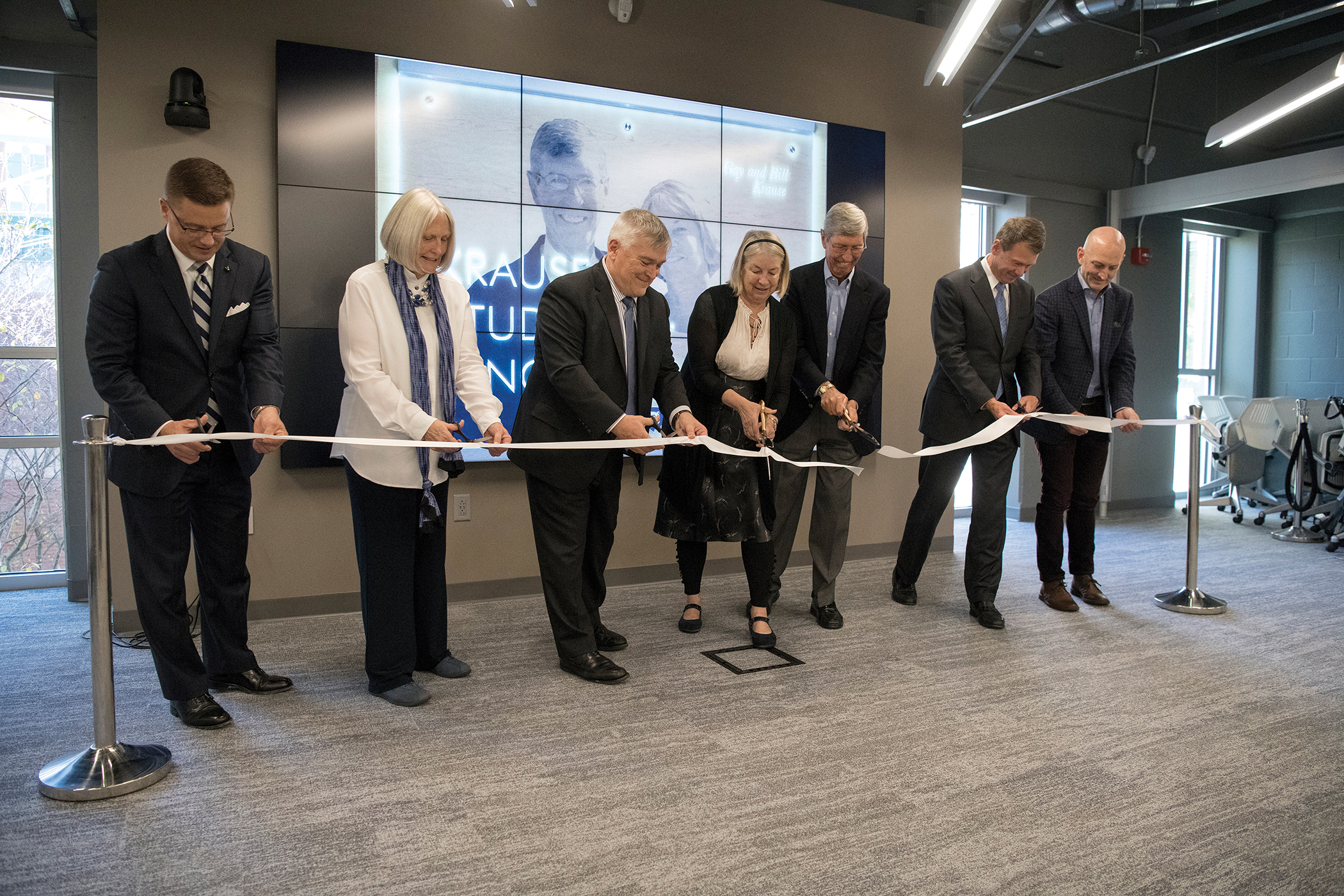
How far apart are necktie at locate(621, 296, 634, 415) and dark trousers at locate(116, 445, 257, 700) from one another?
1.30 meters

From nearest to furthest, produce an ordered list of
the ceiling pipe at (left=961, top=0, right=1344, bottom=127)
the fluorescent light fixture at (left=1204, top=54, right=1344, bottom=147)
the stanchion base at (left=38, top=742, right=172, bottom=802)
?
1. the stanchion base at (left=38, top=742, right=172, bottom=802)
2. the ceiling pipe at (left=961, top=0, right=1344, bottom=127)
3. the fluorescent light fixture at (left=1204, top=54, right=1344, bottom=147)

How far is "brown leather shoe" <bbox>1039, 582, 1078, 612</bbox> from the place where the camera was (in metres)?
4.14

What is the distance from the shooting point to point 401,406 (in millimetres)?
2656

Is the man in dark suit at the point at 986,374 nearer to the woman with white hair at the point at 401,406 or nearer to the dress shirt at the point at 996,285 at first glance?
the dress shirt at the point at 996,285

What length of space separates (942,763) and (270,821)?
174cm

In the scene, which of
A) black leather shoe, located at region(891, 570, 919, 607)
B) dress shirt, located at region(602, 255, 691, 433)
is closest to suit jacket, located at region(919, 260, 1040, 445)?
black leather shoe, located at region(891, 570, 919, 607)

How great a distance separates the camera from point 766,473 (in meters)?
3.42

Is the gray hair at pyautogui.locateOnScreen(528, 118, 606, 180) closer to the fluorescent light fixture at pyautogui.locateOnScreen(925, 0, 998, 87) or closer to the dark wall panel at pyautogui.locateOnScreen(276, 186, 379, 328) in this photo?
the dark wall panel at pyautogui.locateOnScreen(276, 186, 379, 328)

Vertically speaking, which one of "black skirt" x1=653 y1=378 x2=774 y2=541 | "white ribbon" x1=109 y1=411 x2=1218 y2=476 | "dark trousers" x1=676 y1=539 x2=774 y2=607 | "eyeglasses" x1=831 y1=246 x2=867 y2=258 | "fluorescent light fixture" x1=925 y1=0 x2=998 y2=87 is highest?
"fluorescent light fixture" x1=925 y1=0 x2=998 y2=87

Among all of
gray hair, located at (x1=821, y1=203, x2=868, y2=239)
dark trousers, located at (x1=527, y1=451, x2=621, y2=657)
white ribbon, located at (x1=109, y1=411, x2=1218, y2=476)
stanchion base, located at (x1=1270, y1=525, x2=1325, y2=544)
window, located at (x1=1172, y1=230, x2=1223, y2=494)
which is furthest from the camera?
window, located at (x1=1172, y1=230, x2=1223, y2=494)

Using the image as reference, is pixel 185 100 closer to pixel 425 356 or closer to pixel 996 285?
pixel 425 356

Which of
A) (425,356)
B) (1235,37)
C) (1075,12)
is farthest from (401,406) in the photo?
(1075,12)

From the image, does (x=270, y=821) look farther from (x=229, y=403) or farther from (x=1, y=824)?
(x=229, y=403)

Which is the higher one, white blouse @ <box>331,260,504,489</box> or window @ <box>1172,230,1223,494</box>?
window @ <box>1172,230,1223,494</box>
